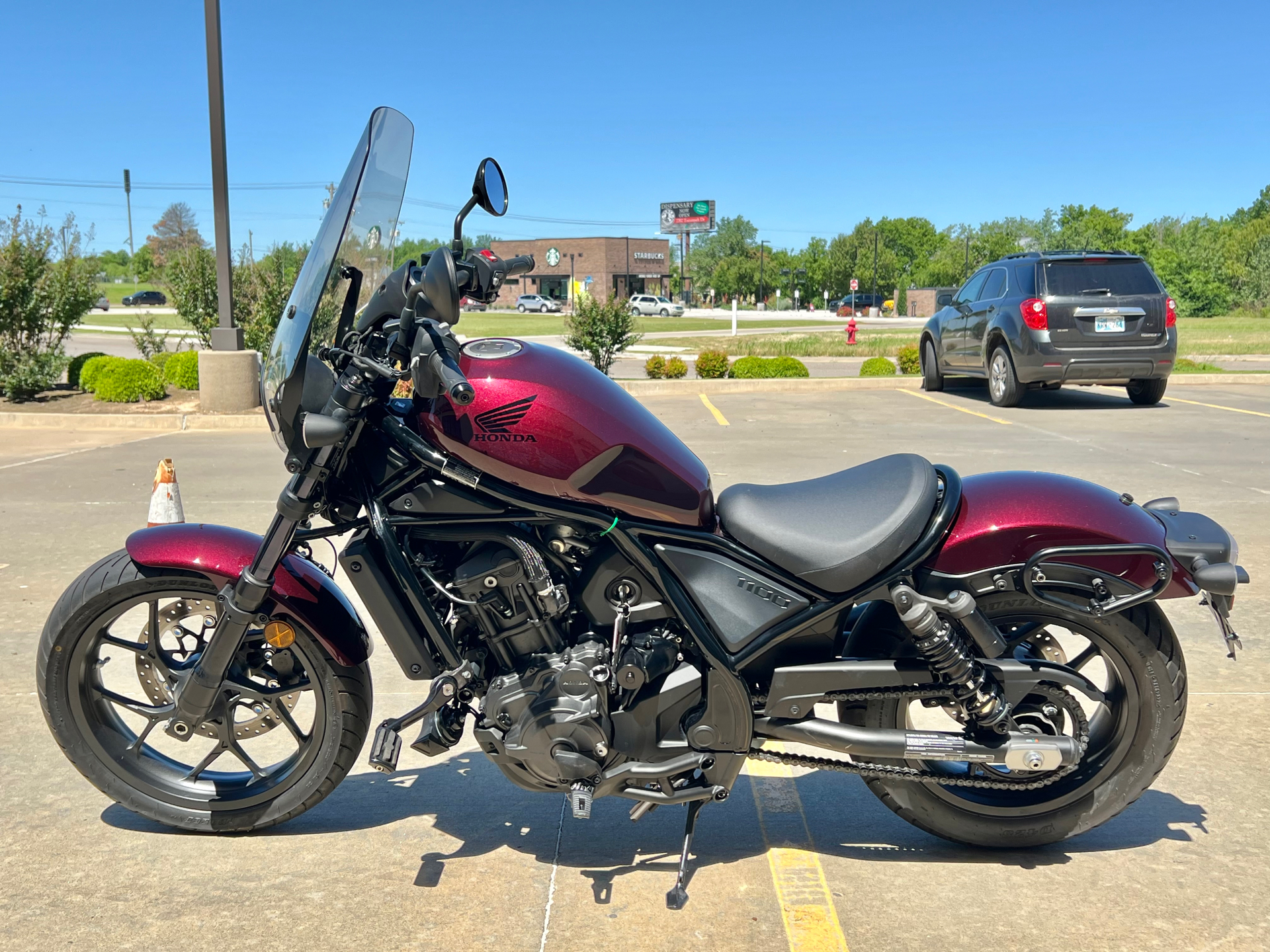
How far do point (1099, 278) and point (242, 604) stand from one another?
41.2 feet

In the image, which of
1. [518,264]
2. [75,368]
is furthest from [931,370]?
[518,264]

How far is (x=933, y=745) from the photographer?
297cm

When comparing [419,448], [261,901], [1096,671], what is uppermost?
[419,448]

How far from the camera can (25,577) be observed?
6.19 m

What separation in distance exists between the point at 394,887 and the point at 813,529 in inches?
61.6

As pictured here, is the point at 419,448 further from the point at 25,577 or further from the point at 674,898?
the point at 25,577

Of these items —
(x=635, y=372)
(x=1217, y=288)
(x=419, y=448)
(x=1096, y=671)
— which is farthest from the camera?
(x=1217, y=288)

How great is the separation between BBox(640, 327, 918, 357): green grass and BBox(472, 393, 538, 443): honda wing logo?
76.4ft

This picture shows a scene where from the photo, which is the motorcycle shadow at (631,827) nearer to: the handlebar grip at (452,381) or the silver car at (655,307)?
the handlebar grip at (452,381)

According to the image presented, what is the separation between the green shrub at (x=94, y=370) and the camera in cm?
1531

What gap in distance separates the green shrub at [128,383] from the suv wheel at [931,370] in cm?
1139

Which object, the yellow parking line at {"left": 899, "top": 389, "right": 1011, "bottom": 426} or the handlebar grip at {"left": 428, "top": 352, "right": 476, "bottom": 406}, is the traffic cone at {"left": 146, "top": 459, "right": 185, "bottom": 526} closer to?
the handlebar grip at {"left": 428, "top": 352, "right": 476, "bottom": 406}

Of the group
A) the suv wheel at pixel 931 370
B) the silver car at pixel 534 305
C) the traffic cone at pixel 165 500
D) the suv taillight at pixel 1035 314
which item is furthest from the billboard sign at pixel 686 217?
the traffic cone at pixel 165 500

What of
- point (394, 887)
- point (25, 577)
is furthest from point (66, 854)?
point (25, 577)
